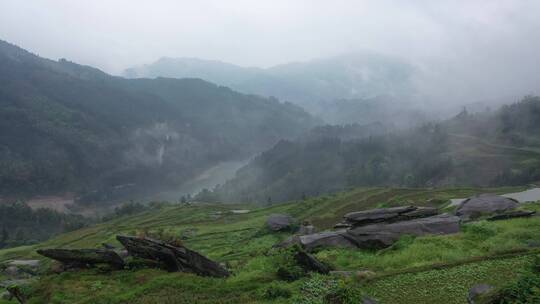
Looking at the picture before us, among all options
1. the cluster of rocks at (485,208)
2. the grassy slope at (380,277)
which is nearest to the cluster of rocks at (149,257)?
the grassy slope at (380,277)

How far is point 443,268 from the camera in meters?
23.6

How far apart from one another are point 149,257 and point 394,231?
17053 mm

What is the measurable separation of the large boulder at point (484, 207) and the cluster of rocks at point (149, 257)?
76.4 ft

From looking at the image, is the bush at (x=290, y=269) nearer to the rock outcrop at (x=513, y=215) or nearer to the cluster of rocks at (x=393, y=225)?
the cluster of rocks at (x=393, y=225)

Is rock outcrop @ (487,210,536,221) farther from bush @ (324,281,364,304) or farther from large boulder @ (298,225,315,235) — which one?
bush @ (324,281,364,304)

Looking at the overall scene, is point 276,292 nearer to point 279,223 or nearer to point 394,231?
point 394,231

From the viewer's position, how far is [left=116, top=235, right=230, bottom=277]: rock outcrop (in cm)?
2759

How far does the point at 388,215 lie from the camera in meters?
36.0

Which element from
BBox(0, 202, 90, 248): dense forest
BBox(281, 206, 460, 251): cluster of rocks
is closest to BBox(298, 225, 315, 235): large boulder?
BBox(281, 206, 460, 251): cluster of rocks

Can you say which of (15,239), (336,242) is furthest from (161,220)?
(336,242)

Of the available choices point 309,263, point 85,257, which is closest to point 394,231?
point 309,263

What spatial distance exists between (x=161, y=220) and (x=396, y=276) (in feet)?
341

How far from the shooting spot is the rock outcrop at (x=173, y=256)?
2759 centimetres

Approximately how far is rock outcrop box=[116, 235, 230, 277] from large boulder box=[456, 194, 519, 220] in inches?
908
